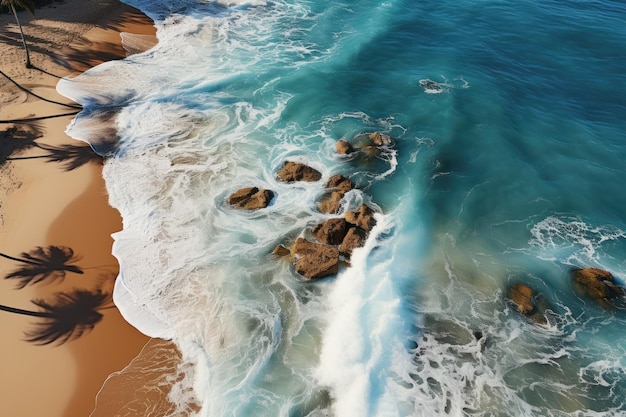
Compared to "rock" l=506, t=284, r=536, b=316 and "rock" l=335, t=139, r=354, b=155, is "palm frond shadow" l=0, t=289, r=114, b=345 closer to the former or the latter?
"rock" l=335, t=139, r=354, b=155

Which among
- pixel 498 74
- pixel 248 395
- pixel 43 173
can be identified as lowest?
pixel 248 395

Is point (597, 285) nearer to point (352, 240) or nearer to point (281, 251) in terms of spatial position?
point (352, 240)

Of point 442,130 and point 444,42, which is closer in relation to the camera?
point 442,130

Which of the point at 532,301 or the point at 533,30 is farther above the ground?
the point at 533,30

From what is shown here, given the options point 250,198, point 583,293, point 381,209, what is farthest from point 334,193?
point 583,293

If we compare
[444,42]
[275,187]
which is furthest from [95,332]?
[444,42]

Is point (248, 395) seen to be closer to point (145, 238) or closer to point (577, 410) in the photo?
point (145, 238)
